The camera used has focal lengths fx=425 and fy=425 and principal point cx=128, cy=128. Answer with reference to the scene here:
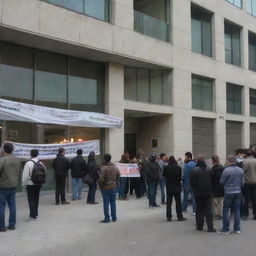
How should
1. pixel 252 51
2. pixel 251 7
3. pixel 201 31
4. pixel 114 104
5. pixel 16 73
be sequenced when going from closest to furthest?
pixel 16 73
pixel 114 104
pixel 201 31
pixel 251 7
pixel 252 51

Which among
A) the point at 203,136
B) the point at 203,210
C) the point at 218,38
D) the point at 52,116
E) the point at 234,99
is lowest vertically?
the point at 203,210

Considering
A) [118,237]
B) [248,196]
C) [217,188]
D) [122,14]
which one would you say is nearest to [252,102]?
[122,14]

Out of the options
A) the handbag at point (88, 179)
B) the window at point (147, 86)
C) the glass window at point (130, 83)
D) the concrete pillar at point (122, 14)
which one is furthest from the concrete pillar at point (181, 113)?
the handbag at point (88, 179)

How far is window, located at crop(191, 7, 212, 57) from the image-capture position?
23938 mm

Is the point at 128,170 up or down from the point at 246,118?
down

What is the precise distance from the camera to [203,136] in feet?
78.5

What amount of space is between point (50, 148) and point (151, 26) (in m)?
8.74

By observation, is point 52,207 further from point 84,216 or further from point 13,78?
point 13,78

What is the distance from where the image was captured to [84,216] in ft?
37.9

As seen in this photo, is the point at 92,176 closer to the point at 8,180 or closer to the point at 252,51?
the point at 8,180

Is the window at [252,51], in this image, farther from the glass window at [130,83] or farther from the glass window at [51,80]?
the glass window at [51,80]

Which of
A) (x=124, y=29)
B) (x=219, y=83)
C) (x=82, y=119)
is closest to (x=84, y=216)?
(x=82, y=119)

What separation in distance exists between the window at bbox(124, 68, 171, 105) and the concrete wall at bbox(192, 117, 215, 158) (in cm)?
273

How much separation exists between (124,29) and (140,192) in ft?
23.4
